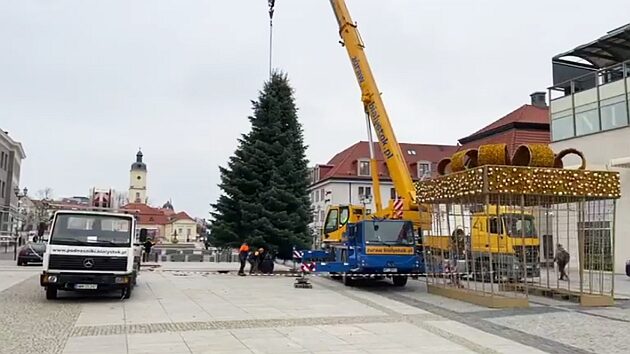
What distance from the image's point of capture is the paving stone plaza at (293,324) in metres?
8.96

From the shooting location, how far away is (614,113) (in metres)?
26.4

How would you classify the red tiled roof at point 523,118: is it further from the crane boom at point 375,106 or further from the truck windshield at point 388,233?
the truck windshield at point 388,233

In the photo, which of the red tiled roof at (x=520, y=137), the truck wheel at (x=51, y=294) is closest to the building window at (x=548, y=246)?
the truck wheel at (x=51, y=294)

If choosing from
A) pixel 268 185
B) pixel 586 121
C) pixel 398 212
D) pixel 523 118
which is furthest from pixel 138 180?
pixel 398 212

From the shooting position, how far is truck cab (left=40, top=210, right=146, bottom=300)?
→ 44.4 feet

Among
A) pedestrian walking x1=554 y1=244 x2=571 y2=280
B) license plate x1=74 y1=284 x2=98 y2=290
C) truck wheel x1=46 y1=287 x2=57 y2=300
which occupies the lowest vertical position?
truck wheel x1=46 y1=287 x2=57 y2=300

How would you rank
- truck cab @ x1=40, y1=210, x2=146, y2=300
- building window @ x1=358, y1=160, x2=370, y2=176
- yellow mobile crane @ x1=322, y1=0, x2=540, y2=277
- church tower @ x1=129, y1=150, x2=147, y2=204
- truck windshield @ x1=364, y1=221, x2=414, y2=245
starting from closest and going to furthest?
1. truck cab @ x1=40, y1=210, x2=146, y2=300
2. yellow mobile crane @ x1=322, y1=0, x2=540, y2=277
3. truck windshield @ x1=364, y1=221, x2=414, y2=245
4. building window @ x1=358, y1=160, x2=370, y2=176
5. church tower @ x1=129, y1=150, x2=147, y2=204

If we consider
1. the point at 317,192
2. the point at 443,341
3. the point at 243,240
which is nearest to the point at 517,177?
the point at 443,341

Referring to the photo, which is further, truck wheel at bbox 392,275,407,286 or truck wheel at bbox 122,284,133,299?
truck wheel at bbox 392,275,407,286

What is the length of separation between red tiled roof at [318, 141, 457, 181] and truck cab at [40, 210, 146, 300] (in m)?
44.1

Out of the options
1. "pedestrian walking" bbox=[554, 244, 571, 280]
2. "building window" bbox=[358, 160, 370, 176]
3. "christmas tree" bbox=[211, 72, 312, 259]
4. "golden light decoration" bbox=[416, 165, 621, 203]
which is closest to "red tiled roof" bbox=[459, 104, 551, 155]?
"building window" bbox=[358, 160, 370, 176]

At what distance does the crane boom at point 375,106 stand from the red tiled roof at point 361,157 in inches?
1406

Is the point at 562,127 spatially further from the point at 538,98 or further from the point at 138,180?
the point at 138,180

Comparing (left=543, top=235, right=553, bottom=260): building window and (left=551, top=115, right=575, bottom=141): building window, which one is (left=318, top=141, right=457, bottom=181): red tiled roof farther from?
(left=543, top=235, right=553, bottom=260): building window
